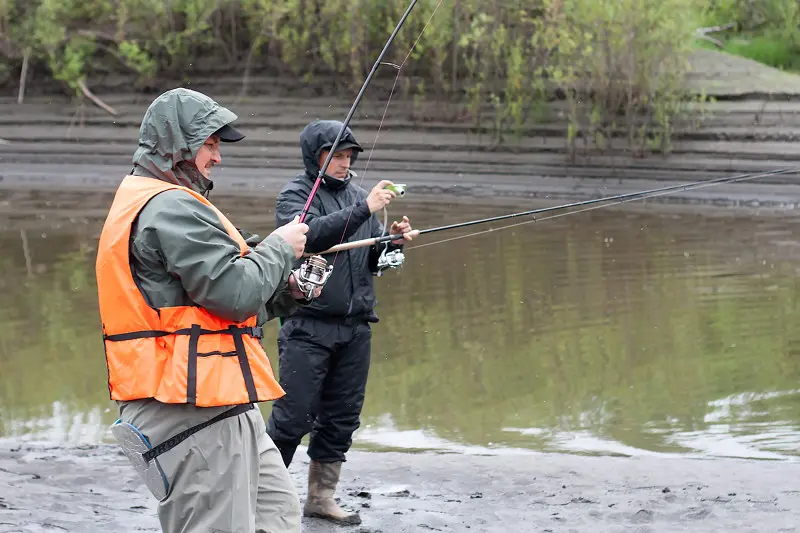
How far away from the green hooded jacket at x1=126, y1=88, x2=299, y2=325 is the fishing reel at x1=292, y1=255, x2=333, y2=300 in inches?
17.9

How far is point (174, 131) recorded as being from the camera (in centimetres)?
292

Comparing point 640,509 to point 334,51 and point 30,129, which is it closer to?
point 334,51

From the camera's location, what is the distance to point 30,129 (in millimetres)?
20109

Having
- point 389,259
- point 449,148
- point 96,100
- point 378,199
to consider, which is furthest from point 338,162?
point 96,100

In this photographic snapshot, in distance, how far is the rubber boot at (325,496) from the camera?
4.53 meters

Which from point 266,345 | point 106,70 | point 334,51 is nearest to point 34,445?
point 266,345

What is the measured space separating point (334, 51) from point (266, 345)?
12493 mm

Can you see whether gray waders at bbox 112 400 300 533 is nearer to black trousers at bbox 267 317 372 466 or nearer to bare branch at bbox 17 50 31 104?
black trousers at bbox 267 317 372 466

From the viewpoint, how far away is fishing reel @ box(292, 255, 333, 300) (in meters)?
3.48

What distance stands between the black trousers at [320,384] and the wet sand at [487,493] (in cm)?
34

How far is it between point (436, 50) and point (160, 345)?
50.2ft

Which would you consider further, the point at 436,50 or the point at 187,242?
the point at 436,50

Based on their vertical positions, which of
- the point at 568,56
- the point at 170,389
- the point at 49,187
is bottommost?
the point at 49,187

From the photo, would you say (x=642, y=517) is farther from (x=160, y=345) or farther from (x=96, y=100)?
(x=96, y=100)
